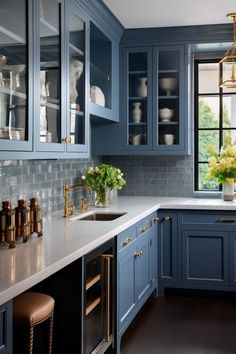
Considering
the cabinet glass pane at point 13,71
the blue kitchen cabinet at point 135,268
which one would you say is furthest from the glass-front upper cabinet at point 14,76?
the blue kitchen cabinet at point 135,268

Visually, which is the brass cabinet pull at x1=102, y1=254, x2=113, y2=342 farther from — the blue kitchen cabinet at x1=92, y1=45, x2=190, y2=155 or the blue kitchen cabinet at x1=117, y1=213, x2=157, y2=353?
the blue kitchen cabinet at x1=92, y1=45, x2=190, y2=155

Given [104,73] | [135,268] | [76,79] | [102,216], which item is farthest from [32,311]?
[104,73]

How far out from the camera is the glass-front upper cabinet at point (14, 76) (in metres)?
2.59

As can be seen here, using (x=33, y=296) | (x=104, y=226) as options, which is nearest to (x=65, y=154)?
(x=104, y=226)

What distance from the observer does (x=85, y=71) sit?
3.97 metres

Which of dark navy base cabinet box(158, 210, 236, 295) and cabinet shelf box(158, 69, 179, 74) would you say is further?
cabinet shelf box(158, 69, 179, 74)

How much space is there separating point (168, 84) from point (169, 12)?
81 centimetres

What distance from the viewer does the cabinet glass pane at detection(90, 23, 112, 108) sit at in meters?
4.57

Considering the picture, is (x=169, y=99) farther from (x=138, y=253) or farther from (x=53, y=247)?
(x=53, y=247)

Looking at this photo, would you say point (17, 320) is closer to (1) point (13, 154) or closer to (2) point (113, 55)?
(1) point (13, 154)

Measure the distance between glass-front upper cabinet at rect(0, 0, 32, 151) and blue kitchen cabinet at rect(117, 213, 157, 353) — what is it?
1112 millimetres

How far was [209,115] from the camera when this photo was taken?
5711 mm

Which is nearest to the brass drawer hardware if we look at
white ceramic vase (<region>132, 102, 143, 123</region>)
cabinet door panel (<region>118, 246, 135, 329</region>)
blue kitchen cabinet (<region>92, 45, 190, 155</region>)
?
cabinet door panel (<region>118, 246, 135, 329</region>)

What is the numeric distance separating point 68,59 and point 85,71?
1.46 feet
